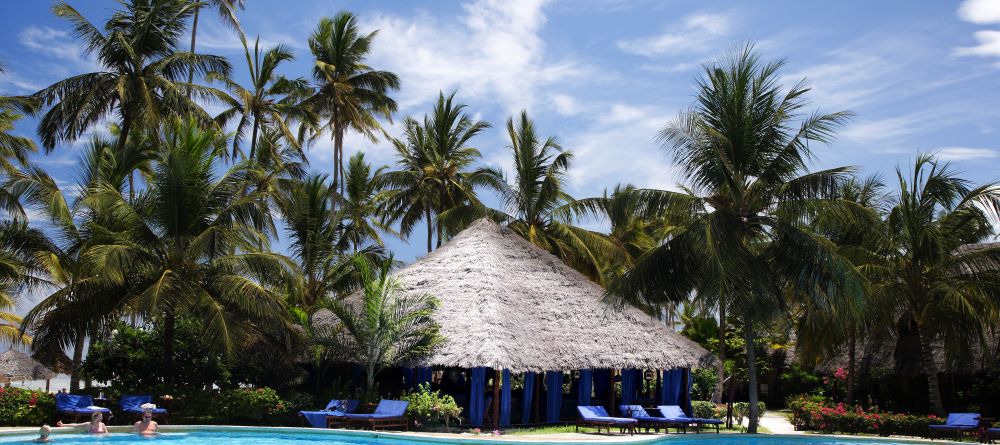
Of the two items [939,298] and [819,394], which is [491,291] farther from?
[819,394]

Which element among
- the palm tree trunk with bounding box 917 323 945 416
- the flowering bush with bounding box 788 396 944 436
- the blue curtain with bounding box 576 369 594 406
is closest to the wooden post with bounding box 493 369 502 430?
the blue curtain with bounding box 576 369 594 406

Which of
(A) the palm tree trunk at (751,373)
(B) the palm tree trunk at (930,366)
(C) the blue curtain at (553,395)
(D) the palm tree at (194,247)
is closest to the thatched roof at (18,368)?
(D) the palm tree at (194,247)

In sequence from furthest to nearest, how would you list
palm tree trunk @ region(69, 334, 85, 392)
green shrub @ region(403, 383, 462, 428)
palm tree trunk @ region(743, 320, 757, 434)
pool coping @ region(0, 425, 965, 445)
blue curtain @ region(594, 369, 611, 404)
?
blue curtain @ region(594, 369, 611, 404)
palm tree trunk @ region(69, 334, 85, 392)
palm tree trunk @ region(743, 320, 757, 434)
green shrub @ region(403, 383, 462, 428)
pool coping @ region(0, 425, 965, 445)

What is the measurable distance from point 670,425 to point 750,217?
421 cm

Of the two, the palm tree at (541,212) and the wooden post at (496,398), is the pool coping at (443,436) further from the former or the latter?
the palm tree at (541,212)

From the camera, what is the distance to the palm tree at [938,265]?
16047 mm

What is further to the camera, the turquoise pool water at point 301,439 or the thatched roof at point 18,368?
the thatched roof at point 18,368

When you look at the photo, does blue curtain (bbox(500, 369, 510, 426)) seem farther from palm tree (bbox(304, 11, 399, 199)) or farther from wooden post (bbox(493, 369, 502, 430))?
palm tree (bbox(304, 11, 399, 199))

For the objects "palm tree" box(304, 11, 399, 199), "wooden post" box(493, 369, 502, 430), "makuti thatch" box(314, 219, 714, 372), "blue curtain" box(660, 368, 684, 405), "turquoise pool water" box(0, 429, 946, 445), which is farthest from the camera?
"palm tree" box(304, 11, 399, 199)

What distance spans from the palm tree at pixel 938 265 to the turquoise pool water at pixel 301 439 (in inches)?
133

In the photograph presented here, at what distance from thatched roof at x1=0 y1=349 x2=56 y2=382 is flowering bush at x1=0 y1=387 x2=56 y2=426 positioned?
1019 centimetres

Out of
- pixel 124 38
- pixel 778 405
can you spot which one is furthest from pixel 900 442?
pixel 124 38

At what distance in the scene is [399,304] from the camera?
16328mm

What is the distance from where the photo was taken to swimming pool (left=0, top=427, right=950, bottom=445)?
12.3 metres
